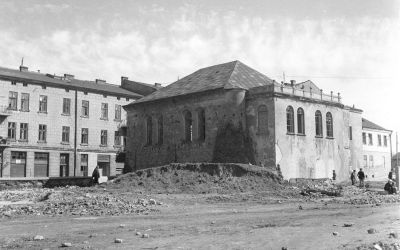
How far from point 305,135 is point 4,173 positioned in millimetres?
29818

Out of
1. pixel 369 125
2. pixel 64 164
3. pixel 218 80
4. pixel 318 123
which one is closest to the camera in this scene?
pixel 318 123

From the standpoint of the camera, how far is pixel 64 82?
182 feet

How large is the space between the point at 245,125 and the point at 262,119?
4.76 ft

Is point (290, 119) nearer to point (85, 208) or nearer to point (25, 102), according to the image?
point (85, 208)

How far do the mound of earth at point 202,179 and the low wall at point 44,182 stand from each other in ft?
21.1

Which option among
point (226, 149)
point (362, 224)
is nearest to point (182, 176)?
point (226, 149)

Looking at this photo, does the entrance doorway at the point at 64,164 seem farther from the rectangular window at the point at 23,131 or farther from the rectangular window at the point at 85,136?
the rectangular window at the point at 23,131

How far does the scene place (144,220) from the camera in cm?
1648

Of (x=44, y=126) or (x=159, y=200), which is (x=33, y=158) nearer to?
(x=44, y=126)

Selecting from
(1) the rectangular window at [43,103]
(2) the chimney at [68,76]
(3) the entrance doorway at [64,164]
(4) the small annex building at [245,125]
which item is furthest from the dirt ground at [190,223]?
(2) the chimney at [68,76]

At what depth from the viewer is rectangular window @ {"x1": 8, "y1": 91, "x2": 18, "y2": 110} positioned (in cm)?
4997

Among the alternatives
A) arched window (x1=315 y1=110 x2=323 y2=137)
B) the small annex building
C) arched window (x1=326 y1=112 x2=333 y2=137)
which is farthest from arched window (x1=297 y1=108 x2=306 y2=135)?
arched window (x1=326 y1=112 x2=333 y2=137)

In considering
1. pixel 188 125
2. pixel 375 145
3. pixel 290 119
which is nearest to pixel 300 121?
pixel 290 119

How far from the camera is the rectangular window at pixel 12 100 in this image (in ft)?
164
